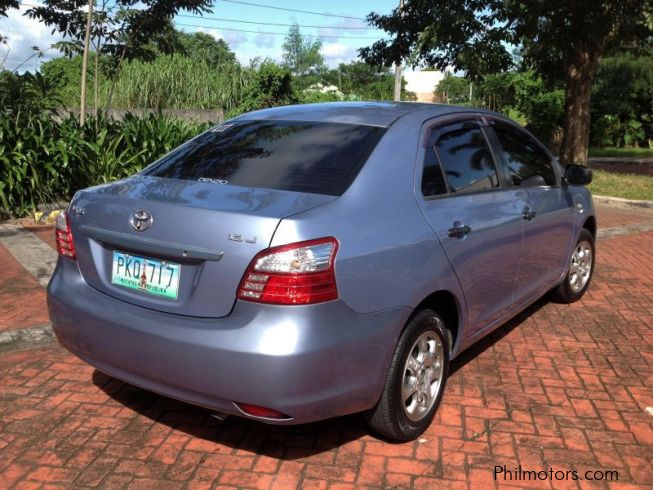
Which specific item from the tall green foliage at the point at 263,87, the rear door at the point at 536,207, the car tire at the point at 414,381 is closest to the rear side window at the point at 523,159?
the rear door at the point at 536,207

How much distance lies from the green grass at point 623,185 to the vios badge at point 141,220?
431 inches

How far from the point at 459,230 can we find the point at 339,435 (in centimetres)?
121

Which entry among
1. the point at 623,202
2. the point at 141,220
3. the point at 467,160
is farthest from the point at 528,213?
the point at 623,202

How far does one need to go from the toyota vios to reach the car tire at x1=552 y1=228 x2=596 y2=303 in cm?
172

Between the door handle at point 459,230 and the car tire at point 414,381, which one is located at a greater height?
the door handle at point 459,230

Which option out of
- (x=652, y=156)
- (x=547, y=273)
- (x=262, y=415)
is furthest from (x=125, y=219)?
(x=652, y=156)

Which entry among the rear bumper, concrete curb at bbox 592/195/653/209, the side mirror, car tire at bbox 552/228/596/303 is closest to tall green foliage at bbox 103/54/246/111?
concrete curb at bbox 592/195/653/209

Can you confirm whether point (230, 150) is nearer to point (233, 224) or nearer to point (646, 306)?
point (233, 224)

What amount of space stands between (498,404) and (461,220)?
1.07 m

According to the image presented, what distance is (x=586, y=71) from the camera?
1338 centimetres

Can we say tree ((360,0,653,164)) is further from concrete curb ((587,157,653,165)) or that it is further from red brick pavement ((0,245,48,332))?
red brick pavement ((0,245,48,332))

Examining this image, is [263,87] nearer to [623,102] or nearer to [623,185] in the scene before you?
[623,185]

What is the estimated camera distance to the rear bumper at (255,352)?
8.45 ft

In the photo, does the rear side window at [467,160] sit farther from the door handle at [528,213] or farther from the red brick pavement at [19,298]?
the red brick pavement at [19,298]
